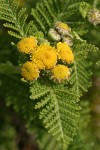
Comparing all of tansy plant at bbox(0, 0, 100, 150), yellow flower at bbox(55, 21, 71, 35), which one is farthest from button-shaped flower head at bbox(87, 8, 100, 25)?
yellow flower at bbox(55, 21, 71, 35)

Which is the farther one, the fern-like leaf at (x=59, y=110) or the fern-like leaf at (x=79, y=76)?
the fern-like leaf at (x=79, y=76)

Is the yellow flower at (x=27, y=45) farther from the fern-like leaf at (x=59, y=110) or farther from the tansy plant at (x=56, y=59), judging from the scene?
the fern-like leaf at (x=59, y=110)

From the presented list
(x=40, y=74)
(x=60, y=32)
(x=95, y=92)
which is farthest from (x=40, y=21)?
(x=95, y=92)

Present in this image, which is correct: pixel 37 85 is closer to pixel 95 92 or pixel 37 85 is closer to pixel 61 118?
pixel 61 118

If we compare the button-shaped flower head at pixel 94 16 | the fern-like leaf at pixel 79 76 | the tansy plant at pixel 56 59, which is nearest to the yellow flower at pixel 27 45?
the tansy plant at pixel 56 59

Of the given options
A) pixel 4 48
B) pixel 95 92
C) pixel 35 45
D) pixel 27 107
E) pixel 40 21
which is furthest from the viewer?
pixel 95 92

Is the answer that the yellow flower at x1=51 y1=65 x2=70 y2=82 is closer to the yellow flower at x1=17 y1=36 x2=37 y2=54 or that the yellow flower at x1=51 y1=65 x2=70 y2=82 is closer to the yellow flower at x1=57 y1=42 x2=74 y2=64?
the yellow flower at x1=57 y1=42 x2=74 y2=64
